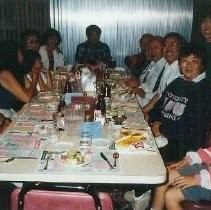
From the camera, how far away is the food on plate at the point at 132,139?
2.20 metres

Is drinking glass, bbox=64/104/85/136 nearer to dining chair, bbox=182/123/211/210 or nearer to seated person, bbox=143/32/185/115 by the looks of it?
dining chair, bbox=182/123/211/210

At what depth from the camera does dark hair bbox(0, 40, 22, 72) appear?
3260 mm

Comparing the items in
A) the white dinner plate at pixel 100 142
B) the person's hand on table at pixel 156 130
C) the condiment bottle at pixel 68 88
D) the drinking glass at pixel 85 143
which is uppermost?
the drinking glass at pixel 85 143

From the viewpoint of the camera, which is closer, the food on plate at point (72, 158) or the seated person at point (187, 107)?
the food on plate at point (72, 158)

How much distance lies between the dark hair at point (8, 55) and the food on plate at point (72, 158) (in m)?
1.64

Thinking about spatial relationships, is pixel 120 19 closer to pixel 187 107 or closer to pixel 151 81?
pixel 151 81

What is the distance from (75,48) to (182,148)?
5295 mm

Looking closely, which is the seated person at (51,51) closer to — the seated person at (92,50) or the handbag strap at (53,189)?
the seated person at (92,50)

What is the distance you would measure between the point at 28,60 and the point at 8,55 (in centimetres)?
45

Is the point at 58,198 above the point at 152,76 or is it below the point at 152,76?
above

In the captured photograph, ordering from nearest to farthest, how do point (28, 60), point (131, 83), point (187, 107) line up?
point (187, 107)
point (28, 60)
point (131, 83)

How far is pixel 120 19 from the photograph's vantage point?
7.58 metres

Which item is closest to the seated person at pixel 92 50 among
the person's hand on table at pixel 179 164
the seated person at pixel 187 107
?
the seated person at pixel 187 107


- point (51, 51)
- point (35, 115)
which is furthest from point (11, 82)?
point (51, 51)
